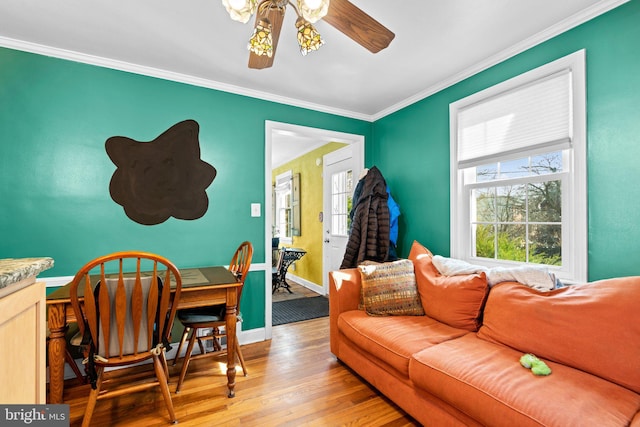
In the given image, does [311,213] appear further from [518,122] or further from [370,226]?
[518,122]

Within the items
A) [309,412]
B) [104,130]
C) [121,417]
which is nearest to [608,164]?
[309,412]

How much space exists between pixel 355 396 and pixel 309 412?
0.34m

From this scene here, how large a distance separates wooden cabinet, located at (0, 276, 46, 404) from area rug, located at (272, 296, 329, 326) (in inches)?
106

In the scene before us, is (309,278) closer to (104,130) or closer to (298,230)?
(298,230)

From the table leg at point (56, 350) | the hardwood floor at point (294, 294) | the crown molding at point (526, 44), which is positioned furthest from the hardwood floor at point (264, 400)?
the crown molding at point (526, 44)

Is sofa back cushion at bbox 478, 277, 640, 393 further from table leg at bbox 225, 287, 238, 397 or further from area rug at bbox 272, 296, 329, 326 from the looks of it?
area rug at bbox 272, 296, 329, 326

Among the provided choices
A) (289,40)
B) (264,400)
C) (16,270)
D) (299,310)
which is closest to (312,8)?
(289,40)

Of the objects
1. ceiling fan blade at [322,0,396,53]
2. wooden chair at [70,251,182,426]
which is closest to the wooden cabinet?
wooden chair at [70,251,182,426]

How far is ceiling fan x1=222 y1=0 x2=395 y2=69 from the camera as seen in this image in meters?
1.19

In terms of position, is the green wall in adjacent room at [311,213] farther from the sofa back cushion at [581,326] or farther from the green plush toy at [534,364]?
the green plush toy at [534,364]

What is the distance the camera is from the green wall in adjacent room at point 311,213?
4801 millimetres

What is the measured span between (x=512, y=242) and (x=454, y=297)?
30.4 inches

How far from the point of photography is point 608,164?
1781mm

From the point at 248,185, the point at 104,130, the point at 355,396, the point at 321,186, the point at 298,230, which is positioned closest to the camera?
the point at 355,396
